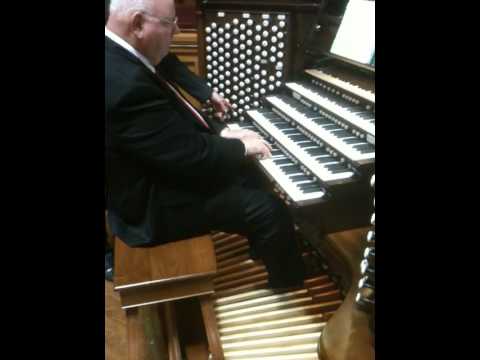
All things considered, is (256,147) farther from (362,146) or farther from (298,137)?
(362,146)

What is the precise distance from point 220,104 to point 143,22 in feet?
2.88

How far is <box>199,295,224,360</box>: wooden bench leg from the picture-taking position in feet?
4.83

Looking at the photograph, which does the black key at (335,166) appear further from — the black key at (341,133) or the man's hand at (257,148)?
the man's hand at (257,148)

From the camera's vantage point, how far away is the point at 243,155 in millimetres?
1653

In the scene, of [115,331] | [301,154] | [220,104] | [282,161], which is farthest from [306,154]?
[115,331]

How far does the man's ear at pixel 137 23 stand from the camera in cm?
148

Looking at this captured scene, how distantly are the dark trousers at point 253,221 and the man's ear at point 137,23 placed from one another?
69 centimetres

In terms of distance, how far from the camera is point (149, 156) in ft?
4.71

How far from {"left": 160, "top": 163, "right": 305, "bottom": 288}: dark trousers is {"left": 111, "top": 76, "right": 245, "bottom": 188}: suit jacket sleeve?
124 millimetres

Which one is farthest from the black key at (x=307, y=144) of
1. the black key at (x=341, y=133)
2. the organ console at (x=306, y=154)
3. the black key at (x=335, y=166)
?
the black key at (x=335, y=166)

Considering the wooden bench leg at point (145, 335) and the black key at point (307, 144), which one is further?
the black key at point (307, 144)
